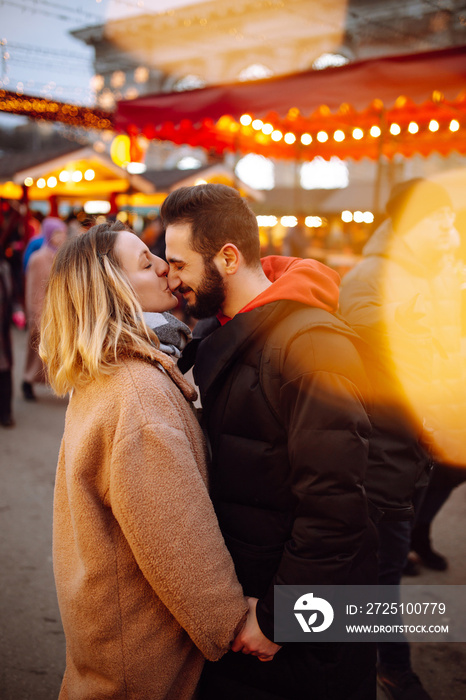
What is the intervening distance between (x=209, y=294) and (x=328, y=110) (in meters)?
4.19

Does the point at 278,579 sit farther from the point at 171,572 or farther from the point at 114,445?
the point at 114,445

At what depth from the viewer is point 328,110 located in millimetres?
5195

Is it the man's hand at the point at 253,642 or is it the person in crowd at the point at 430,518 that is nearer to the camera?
the man's hand at the point at 253,642

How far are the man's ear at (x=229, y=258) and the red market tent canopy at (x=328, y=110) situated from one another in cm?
291

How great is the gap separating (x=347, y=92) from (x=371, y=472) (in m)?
3.32

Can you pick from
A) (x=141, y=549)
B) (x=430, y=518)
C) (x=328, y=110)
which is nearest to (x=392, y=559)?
(x=430, y=518)

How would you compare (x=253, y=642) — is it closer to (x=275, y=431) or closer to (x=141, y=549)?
(x=141, y=549)

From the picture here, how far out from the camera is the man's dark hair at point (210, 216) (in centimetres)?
172

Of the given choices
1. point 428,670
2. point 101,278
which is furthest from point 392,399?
point 428,670

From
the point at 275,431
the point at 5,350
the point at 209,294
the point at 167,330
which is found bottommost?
the point at 5,350

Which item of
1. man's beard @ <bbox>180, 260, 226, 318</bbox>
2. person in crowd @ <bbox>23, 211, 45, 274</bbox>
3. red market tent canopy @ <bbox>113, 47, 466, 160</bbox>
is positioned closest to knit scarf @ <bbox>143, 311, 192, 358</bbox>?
man's beard @ <bbox>180, 260, 226, 318</bbox>

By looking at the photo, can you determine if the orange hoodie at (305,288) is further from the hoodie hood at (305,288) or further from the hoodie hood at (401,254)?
the hoodie hood at (401,254)

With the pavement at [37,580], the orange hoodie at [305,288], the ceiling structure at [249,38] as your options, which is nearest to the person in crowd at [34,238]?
the pavement at [37,580]

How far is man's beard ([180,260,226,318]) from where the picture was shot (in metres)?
1.75
